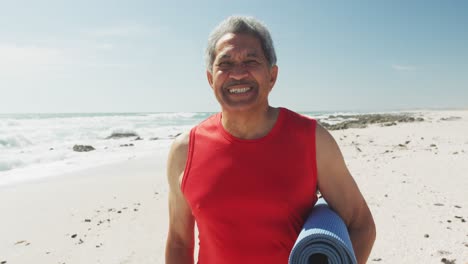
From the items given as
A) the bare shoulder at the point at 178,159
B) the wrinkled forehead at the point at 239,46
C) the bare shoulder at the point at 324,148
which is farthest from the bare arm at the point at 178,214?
the bare shoulder at the point at 324,148

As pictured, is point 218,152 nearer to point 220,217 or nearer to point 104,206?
point 220,217

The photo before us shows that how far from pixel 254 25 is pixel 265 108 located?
1.55 ft

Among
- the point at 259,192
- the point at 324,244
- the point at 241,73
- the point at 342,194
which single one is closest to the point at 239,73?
the point at 241,73

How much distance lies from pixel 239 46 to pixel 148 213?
17.2 feet

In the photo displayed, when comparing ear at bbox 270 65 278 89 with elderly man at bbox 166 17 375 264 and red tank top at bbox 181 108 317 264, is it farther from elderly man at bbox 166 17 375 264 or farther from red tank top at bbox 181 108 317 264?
red tank top at bbox 181 108 317 264

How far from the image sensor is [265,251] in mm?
1927

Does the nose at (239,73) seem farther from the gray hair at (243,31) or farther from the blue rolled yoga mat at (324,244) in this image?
the blue rolled yoga mat at (324,244)

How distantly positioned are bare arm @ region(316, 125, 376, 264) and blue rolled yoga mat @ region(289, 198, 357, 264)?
29 centimetres

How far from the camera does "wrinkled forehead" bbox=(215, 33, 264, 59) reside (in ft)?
6.47

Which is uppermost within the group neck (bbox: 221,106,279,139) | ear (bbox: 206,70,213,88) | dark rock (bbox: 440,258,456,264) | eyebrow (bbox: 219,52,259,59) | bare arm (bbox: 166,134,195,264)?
eyebrow (bbox: 219,52,259,59)

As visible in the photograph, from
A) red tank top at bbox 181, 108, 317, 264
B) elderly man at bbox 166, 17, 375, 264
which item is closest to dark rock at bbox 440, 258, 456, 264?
elderly man at bbox 166, 17, 375, 264

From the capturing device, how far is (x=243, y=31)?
2.02m

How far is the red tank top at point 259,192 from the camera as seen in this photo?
189 cm

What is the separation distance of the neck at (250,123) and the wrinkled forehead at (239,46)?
1.03 ft
